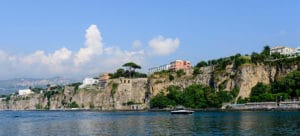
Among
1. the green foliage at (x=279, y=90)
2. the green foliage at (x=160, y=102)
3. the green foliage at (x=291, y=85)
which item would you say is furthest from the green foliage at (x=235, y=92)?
the green foliage at (x=160, y=102)

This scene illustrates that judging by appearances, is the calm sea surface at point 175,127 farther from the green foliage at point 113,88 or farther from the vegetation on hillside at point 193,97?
the green foliage at point 113,88

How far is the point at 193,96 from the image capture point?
11925 cm

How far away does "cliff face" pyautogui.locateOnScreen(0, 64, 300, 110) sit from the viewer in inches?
4247

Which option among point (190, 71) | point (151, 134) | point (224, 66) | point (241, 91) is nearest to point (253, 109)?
point (241, 91)

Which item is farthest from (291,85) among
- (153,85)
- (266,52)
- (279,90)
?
(153,85)

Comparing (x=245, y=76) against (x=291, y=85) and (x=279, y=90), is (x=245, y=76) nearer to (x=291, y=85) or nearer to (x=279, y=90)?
(x=279, y=90)

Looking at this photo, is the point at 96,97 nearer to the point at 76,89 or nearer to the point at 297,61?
the point at 76,89

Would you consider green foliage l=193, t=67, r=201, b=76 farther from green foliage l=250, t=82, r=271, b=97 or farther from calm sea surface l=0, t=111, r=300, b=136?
calm sea surface l=0, t=111, r=300, b=136

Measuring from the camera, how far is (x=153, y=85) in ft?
461

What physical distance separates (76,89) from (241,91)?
9929cm

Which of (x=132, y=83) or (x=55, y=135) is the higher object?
(x=132, y=83)

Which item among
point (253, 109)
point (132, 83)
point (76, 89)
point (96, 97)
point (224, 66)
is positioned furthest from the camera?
point (76, 89)

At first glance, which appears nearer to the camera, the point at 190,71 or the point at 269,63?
the point at 269,63

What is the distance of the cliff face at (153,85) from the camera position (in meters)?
108
